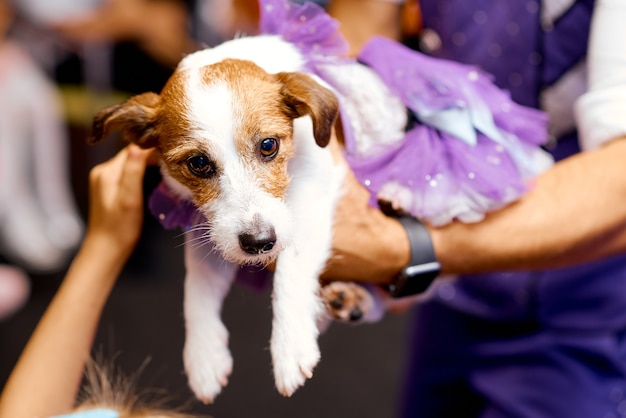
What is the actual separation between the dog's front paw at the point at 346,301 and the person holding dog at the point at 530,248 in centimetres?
2

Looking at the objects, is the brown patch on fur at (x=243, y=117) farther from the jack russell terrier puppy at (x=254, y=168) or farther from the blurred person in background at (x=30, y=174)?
the blurred person in background at (x=30, y=174)

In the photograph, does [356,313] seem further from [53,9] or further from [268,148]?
[53,9]

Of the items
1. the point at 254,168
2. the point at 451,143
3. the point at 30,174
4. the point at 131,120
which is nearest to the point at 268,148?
the point at 254,168

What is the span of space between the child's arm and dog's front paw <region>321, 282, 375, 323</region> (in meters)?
0.22

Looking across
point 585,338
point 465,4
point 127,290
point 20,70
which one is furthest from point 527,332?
point 20,70

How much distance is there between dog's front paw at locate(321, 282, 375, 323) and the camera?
703mm

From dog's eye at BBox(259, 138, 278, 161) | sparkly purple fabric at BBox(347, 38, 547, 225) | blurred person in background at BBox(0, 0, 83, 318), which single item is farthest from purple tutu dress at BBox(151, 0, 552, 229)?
blurred person in background at BBox(0, 0, 83, 318)

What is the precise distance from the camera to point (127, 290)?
3.14 feet

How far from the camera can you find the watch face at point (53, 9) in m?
2.43

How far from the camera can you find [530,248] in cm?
72

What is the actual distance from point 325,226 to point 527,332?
16.2 inches

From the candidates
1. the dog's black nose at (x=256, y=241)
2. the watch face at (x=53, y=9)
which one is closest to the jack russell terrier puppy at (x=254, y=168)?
the dog's black nose at (x=256, y=241)

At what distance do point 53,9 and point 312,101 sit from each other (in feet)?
7.16

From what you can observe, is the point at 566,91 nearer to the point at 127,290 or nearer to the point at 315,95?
the point at 315,95
